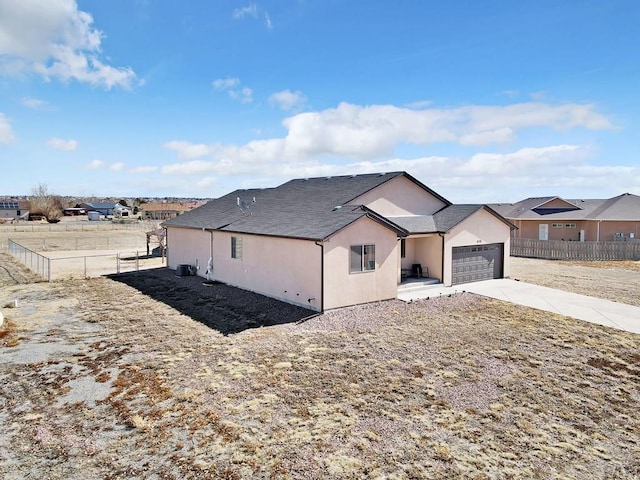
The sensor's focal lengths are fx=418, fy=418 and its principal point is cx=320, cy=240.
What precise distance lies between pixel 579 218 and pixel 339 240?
27.4 meters

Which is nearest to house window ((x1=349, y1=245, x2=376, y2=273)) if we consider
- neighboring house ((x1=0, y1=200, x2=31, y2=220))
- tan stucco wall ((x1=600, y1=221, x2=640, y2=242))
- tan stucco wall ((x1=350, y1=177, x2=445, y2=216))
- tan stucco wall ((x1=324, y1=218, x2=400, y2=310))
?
tan stucco wall ((x1=324, y1=218, x2=400, y2=310))

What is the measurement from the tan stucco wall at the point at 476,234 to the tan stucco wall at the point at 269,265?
7.16 metres

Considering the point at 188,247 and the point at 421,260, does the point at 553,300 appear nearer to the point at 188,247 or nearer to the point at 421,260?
the point at 421,260

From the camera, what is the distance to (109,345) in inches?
430

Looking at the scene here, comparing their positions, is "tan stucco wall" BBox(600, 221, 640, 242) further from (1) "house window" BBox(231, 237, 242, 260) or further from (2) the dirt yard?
(1) "house window" BBox(231, 237, 242, 260)

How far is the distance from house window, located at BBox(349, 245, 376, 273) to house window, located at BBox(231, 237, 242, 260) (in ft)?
19.7

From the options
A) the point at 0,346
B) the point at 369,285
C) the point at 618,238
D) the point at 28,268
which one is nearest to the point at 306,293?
the point at 369,285

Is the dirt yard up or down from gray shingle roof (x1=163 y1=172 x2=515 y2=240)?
down

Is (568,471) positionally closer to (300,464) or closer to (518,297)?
(300,464)

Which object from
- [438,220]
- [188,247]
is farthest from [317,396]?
[188,247]

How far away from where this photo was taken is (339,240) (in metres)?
14.2

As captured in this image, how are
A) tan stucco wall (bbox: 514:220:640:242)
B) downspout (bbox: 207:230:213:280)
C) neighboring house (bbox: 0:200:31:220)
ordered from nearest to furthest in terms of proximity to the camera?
downspout (bbox: 207:230:213:280), tan stucco wall (bbox: 514:220:640:242), neighboring house (bbox: 0:200:31:220)

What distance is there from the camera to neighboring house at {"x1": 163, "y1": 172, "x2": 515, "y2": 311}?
1455 centimetres

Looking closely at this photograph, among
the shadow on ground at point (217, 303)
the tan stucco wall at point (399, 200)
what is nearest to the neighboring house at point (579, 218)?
the tan stucco wall at point (399, 200)
